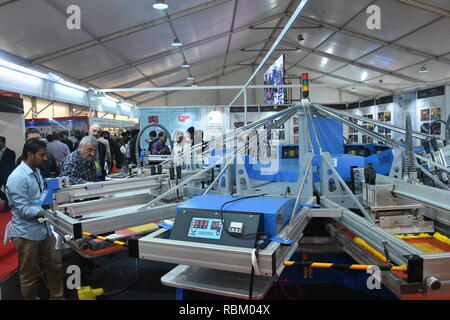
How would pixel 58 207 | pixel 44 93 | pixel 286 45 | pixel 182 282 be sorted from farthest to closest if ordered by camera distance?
1. pixel 286 45
2. pixel 44 93
3. pixel 58 207
4. pixel 182 282

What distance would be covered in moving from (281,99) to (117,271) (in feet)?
15.9

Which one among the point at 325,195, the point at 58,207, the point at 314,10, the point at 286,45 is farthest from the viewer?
the point at 286,45

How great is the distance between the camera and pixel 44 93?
7340 mm

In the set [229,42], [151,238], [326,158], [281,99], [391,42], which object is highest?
[229,42]

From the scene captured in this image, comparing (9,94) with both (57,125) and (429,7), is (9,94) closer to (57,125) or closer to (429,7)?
(57,125)

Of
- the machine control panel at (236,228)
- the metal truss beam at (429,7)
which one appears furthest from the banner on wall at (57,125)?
the metal truss beam at (429,7)

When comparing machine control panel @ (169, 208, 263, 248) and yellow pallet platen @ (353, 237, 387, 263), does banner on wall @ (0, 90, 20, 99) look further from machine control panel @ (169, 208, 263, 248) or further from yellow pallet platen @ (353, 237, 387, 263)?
yellow pallet platen @ (353, 237, 387, 263)

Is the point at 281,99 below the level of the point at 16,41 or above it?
below

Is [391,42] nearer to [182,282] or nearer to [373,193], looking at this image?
[373,193]

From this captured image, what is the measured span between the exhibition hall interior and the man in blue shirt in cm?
1

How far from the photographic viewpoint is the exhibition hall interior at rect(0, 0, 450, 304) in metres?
1.53

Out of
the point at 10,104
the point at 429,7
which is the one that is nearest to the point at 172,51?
the point at 10,104

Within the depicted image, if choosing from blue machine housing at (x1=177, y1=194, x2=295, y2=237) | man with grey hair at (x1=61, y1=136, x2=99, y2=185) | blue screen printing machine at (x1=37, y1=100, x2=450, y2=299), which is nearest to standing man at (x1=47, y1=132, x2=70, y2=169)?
man with grey hair at (x1=61, y1=136, x2=99, y2=185)

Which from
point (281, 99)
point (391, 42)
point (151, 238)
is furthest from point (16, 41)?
point (391, 42)
